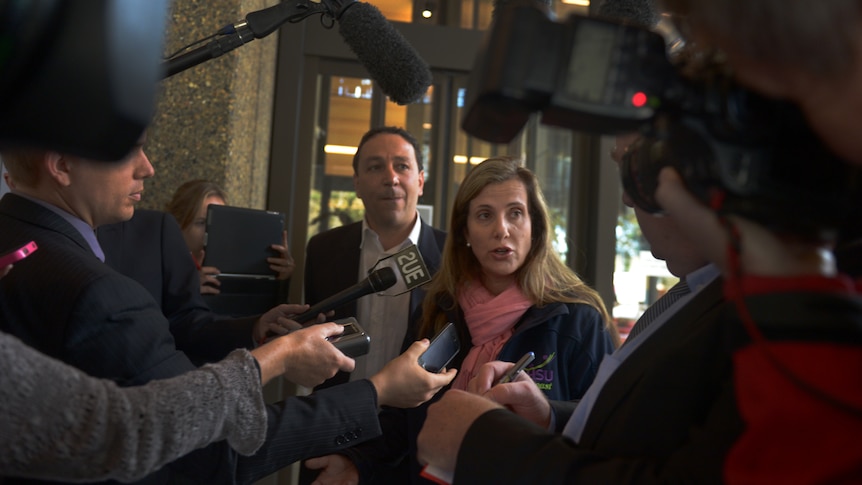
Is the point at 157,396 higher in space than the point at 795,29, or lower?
lower

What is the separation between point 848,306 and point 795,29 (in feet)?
0.66

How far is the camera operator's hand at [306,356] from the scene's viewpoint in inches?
50.6

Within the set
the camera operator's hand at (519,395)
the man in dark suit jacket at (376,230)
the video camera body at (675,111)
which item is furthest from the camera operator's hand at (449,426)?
the man in dark suit jacket at (376,230)

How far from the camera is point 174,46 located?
2732 mm

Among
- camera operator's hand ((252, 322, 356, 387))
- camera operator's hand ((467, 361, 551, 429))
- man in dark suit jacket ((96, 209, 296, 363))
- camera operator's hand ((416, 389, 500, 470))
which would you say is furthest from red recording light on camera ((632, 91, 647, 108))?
man in dark suit jacket ((96, 209, 296, 363))

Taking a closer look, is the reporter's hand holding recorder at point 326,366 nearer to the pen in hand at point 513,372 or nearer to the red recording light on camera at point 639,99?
the pen in hand at point 513,372

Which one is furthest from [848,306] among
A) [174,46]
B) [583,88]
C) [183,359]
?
[174,46]

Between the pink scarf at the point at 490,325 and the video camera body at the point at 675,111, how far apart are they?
1331 mm

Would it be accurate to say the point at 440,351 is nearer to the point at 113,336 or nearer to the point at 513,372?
the point at 513,372

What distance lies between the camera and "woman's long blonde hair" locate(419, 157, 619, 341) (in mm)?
2008

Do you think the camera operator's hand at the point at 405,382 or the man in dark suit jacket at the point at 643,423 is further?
the camera operator's hand at the point at 405,382

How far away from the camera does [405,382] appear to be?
142cm

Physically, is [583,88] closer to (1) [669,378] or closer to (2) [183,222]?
(1) [669,378]

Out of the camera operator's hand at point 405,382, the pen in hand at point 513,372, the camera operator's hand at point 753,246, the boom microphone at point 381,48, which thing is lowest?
the camera operator's hand at point 405,382
